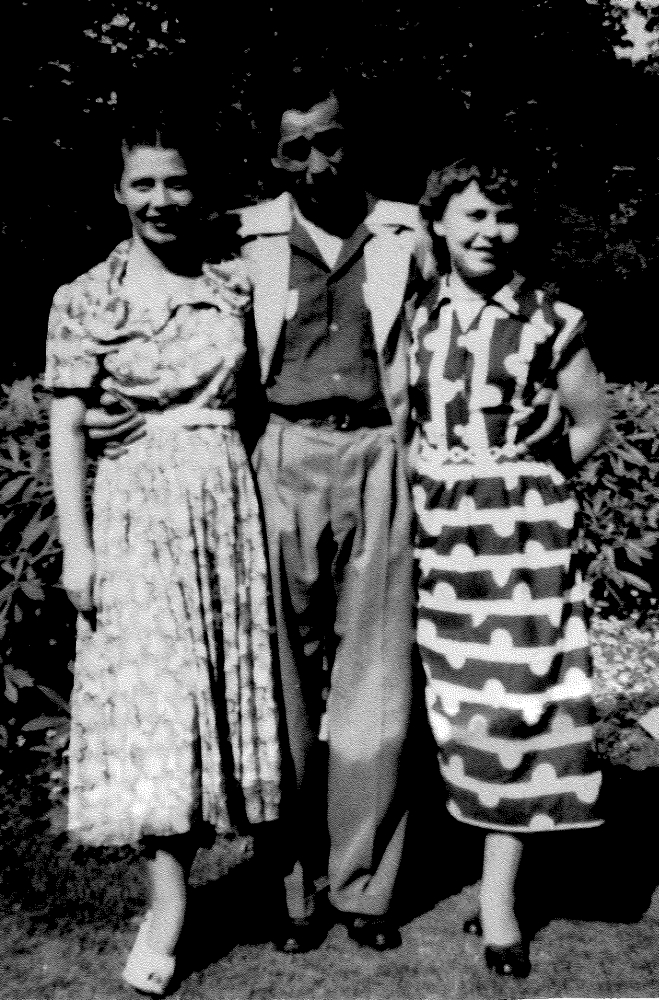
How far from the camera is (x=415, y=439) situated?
2.71m

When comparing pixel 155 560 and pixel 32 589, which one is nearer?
pixel 155 560

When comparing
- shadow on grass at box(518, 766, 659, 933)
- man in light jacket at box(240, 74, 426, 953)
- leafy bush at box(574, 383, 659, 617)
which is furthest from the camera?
leafy bush at box(574, 383, 659, 617)

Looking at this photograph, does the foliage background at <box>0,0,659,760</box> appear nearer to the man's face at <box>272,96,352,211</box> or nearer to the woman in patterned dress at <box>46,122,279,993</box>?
the man's face at <box>272,96,352,211</box>

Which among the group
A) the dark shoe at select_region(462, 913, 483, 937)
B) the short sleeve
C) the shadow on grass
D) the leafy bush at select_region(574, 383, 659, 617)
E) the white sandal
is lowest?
the shadow on grass

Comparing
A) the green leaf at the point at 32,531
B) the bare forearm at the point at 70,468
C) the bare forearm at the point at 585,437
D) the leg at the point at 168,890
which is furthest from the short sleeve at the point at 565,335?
the green leaf at the point at 32,531

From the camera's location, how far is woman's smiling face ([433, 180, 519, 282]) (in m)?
2.49

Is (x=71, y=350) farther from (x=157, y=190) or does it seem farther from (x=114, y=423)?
(x=157, y=190)

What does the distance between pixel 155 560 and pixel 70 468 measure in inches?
12.6

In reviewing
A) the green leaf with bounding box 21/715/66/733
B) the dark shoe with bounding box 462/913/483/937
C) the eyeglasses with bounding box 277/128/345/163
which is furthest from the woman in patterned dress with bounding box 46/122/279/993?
the green leaf with bounding box 21/715/66/733

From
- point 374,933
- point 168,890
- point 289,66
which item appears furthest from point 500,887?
point 289,66

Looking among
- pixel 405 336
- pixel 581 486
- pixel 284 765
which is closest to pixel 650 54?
pixel 581 486

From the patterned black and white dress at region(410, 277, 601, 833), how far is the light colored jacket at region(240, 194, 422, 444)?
0.18 feet

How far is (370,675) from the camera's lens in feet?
9.02

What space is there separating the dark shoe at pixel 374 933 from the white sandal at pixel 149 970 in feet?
1.76
